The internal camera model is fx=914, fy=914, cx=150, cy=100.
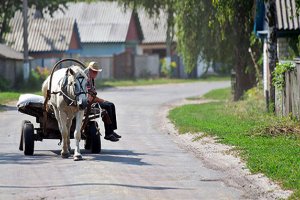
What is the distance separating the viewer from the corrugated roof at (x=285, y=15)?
87.4 ft

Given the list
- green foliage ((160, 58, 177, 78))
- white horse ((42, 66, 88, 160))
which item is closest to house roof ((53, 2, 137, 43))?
green foliage ((160, 58, 177, 78))

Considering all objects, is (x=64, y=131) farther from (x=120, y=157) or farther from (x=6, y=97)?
(x=6, y=97)

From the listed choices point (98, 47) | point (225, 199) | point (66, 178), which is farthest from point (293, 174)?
point (98, 47)

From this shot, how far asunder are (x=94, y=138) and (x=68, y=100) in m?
1.16

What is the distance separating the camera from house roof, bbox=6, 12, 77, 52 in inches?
2170

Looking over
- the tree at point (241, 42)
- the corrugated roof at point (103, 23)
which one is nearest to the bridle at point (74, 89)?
the tree at point (241, 42)

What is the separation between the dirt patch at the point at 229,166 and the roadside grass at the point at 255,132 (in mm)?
146

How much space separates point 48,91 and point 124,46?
161ft

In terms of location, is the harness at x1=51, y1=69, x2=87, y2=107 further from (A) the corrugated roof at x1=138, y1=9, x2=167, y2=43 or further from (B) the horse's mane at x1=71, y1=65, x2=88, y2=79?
(A) the corrugated roof at x1=138, y1=9, x2=167, y2=43

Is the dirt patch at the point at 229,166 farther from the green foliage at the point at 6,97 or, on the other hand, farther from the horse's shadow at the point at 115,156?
the green foliage at the point at 6,97

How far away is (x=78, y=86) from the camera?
52.1 ft

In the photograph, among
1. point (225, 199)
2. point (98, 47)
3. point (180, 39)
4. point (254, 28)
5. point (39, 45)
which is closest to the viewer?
point (225, 199)

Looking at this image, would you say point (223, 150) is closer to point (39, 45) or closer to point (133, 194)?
point (133, 194)

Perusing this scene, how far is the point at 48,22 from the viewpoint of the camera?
56750 millimetres
